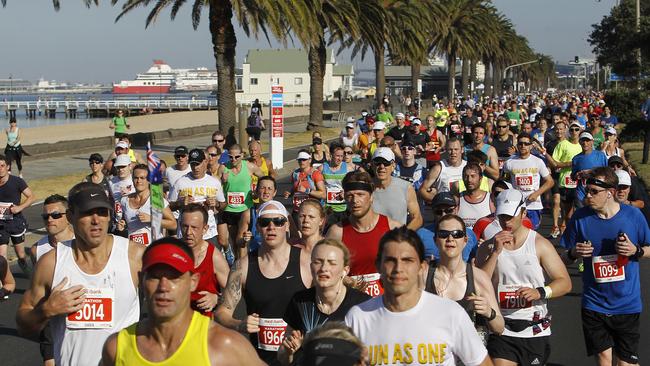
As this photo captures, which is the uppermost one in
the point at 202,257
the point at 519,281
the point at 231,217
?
the point at 202,257

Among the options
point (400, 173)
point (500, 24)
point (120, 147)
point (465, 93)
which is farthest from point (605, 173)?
point (500, 24)

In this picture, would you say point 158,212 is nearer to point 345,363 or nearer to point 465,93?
point 345,363

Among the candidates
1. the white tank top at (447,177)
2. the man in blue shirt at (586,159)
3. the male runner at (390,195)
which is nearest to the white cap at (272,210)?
the male runner at (390,195)

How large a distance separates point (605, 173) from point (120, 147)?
8.96 m

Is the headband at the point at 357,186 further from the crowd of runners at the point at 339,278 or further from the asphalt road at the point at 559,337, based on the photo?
the asphalt road at the point at 559,337

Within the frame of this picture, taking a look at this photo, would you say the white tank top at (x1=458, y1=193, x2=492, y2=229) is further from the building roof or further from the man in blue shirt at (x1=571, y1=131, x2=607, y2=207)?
the building roof

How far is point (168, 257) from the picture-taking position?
3.45 metres

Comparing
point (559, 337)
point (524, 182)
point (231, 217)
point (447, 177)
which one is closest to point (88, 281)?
point (559, 337)

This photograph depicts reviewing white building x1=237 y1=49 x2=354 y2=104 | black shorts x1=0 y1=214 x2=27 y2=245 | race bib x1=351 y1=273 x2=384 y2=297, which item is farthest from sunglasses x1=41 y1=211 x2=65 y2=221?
white building x1=237 y1=49 x2=354 y2=104

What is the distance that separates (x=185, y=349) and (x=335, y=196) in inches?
345

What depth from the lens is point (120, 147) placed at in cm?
1450

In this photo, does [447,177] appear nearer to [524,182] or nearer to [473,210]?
[524,182]

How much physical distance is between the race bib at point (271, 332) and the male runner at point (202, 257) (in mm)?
772

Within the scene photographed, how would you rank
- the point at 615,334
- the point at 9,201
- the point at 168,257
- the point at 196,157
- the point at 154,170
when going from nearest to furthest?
the point at 168,257 → the point at 615,334 → the point at 154,170 → the point at 196,157 → the point at 9,201
